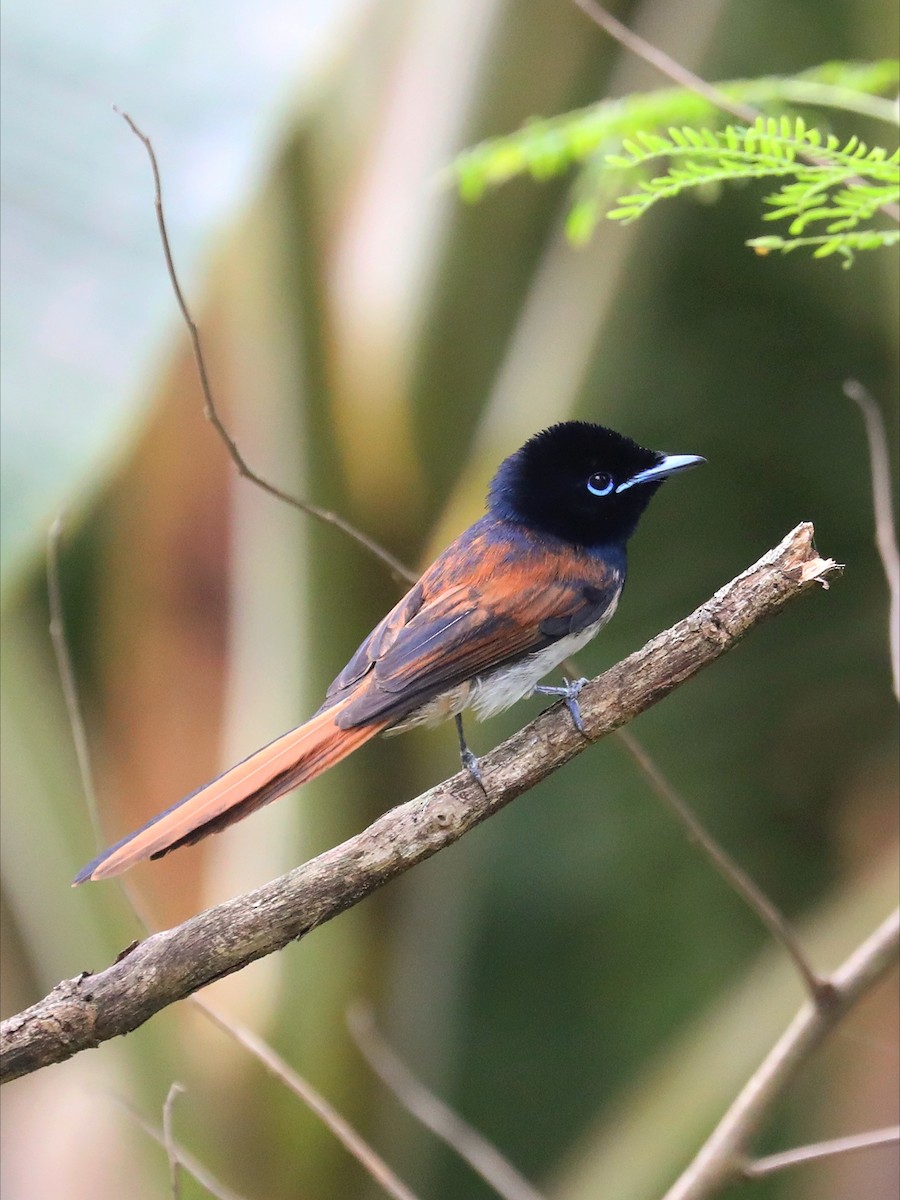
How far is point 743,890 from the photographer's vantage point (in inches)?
74.2

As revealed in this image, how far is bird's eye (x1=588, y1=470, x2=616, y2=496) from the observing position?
93.7 inches

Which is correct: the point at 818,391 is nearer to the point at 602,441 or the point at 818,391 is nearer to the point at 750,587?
the point at 602,441

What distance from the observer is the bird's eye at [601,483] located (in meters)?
2.38

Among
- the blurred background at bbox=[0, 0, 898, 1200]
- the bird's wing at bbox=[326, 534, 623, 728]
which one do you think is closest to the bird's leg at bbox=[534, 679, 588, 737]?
the bird's wing at bbox=[326, 534, 623, 728]

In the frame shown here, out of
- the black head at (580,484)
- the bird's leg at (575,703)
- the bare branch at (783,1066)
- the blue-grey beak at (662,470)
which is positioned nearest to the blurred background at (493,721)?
the black head at (580,484)

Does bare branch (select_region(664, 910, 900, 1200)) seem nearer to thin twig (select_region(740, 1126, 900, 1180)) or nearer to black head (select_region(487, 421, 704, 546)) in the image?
thin twig (select_region(740, 1126, 900, 1180))

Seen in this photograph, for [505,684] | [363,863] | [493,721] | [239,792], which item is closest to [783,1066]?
[505,684]

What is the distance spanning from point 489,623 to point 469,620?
0.12ft

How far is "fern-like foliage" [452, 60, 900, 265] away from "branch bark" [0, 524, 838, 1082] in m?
0.52

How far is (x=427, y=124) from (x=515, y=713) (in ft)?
5.04

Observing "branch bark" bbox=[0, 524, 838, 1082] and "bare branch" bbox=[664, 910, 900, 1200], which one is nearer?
"branch bark" bbox=[0, 524, 838, 1082]

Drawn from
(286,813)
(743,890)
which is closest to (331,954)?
(286,813)

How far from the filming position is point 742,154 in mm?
1753

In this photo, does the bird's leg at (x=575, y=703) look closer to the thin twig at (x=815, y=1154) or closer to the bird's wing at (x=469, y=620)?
the bird's wing at (x=469, y=620)
